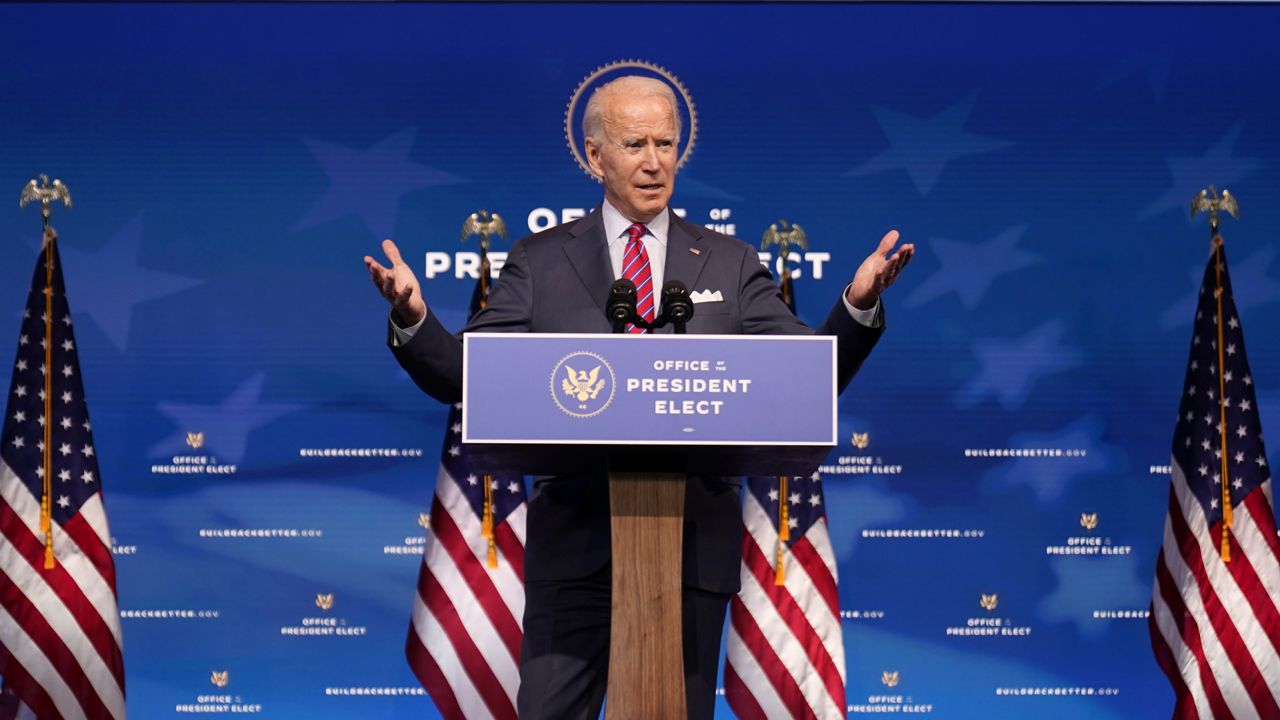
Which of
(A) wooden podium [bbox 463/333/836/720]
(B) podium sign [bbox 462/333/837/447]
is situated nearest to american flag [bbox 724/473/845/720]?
(A) wooden podium [bbox 463/333/836/720]

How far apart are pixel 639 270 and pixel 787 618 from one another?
98.3 inches

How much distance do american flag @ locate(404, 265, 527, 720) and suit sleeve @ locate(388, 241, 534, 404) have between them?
6.76ft

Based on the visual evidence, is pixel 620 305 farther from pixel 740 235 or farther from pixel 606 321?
pixel 740 235

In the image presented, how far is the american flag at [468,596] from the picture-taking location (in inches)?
187

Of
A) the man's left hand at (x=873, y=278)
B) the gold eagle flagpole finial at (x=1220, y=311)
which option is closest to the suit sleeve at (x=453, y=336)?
the man's left hand at (x=873, y=278)

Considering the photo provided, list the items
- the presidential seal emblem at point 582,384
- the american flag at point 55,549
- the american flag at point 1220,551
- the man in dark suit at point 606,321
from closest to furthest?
the presidential seal emblem at point 582,384
the man in dark suit at point 606,321
the american flag at point 55,549
the american flag at point 1220,551

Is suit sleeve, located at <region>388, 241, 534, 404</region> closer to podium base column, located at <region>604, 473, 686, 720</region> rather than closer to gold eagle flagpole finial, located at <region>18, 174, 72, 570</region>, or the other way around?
podium base column, located at <region>604, 473, 686, 720</region>

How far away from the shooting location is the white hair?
8.86ft

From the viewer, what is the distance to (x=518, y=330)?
264 cm

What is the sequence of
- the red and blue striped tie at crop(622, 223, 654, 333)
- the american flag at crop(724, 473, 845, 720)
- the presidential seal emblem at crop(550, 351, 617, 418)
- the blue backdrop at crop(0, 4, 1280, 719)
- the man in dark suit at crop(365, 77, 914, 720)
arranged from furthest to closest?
1. the blue backdrop at crop(0, 4, 1280, 719)
2. the american flag at crop(724, 473, 845, 720)
3. the red and blue striped tie at crop(622, 223, 654, 333)
4. the man in dark suit at crop(365, 77, 914, 720)
5. the presidential seal emblem at crop(550, 351, 617, 418)

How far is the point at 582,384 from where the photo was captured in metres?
2.17

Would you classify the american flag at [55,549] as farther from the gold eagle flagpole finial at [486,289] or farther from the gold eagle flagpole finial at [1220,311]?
the gold eagle flagpole finial at [1220,311]

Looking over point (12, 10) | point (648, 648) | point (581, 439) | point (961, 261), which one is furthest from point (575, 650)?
point (12, 10)

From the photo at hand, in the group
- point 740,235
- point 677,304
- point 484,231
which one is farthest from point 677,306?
point 740,235
